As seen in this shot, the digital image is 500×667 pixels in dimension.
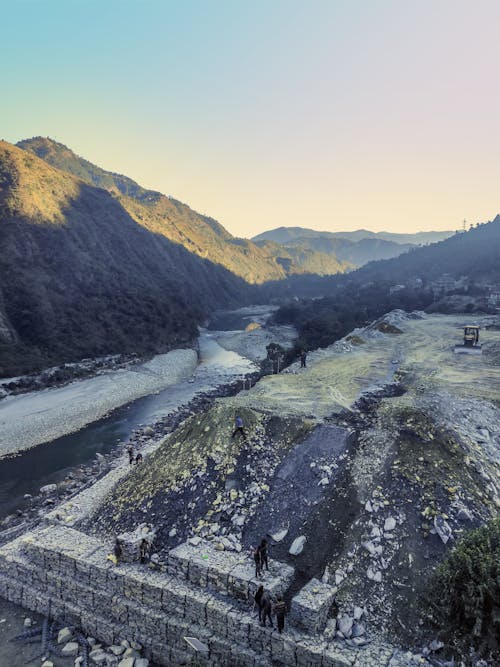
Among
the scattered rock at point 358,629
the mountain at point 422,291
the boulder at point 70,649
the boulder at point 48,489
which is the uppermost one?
the mountain at point 422,291

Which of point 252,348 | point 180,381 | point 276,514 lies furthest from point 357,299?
point 276,514

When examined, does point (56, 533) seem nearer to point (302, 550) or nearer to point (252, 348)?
point (302, 550)

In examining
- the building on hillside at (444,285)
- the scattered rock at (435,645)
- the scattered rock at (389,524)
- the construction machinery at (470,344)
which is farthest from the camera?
the building on hillside at (444,285)

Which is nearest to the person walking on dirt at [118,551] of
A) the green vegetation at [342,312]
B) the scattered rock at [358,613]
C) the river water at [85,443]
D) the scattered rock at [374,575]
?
the scattered rock at [358,613]

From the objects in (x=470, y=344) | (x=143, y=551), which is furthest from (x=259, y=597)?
(x=470, y=344)

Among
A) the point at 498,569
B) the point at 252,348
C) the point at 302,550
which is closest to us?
the point at 498,569

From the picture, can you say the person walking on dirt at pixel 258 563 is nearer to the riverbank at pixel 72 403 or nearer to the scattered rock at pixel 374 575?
the scattered rock at pixel 374 575
